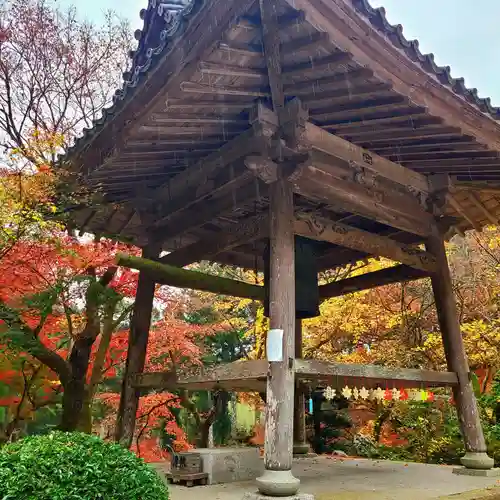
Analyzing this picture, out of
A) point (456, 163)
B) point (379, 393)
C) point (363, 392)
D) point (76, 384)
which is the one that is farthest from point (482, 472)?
point (76, 384)

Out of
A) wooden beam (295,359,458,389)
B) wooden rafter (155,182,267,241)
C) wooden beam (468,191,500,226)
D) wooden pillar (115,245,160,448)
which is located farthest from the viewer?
wooden beam (468,191,500,226)

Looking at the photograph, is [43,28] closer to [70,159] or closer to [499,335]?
[70,159]

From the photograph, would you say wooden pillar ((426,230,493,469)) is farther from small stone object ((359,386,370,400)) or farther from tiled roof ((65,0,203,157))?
tiled roof ((65,0,203,157))

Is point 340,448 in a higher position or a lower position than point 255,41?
lower

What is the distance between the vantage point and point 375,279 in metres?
8.05

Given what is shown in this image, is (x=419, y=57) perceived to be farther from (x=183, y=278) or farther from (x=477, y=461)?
(x=477, y=461)

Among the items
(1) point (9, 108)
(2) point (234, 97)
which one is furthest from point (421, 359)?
(1) point (9, 108)

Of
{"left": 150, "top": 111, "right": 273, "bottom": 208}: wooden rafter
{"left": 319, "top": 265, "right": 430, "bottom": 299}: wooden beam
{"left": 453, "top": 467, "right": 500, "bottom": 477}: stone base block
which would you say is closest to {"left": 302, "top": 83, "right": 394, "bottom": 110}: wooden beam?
{"left": 150, "top": 111, "right": 273, "bottom": 208}: wooden rafter

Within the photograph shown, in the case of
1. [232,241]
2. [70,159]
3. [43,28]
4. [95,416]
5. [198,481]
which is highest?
[43,28]

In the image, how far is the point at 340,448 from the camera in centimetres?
1245

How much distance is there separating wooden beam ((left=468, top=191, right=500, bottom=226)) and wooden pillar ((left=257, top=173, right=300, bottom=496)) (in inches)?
134

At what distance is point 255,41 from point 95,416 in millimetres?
12928

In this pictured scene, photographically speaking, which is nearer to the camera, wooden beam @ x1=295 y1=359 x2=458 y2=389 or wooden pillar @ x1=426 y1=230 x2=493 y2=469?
wooden beam @ x1=295 y1=359 x2=458 y2=389

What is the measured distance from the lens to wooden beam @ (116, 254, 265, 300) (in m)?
5.68
